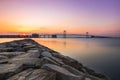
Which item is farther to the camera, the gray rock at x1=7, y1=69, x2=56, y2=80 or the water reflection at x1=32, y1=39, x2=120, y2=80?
the water reflection at x1=32, y1=39, x2=120, y2=80

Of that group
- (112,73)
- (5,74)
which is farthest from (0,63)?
(112,73)

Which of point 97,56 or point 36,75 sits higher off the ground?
point 36,75

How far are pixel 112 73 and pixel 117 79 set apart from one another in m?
1.17

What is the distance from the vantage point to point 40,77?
288cm

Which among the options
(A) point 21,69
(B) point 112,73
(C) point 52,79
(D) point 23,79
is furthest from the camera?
(B) point 112,73

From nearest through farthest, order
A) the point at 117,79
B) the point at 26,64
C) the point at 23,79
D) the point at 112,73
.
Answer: the point at 23,79
the point at 26,64
the point at 117,79
the point at 112,73

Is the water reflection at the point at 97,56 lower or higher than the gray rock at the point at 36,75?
lower

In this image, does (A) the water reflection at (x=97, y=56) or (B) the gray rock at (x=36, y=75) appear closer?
(B) the gray rock at (x=36, y=75)

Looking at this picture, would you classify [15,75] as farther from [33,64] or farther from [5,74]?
[33,64]

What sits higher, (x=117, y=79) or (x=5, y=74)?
(x=5, y=74)

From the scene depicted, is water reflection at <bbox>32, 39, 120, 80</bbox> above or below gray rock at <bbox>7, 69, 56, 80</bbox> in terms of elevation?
below

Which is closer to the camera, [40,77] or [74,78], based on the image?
[40,77]

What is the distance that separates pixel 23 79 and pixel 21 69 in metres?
0.71

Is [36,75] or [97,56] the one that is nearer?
[36,75]
